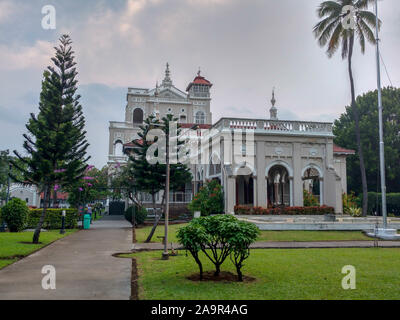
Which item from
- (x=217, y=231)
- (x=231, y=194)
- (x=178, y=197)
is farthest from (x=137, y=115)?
(x=217, y=231)

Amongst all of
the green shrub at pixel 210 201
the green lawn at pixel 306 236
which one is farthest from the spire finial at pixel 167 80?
the green lawn at pixel 306 236

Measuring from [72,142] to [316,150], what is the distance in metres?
16.8

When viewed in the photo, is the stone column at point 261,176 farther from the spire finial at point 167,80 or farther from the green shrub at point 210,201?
the spire finial at point 167,80

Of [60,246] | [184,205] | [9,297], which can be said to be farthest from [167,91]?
[9,297]

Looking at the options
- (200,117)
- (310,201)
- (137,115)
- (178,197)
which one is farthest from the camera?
(200,117)

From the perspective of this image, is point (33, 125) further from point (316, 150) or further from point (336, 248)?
point (316, 150)

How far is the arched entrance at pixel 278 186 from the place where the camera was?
93.9 ft

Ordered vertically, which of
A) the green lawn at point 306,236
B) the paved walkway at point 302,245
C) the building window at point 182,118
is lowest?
the paved walkway at point 302,245

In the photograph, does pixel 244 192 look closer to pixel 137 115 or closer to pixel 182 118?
pixel 182 118

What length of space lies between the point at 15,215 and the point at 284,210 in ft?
53.0

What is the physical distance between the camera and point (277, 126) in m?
24.9

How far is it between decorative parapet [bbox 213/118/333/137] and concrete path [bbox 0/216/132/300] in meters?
13.1

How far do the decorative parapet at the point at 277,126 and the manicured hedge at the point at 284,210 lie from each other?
17.3 ft

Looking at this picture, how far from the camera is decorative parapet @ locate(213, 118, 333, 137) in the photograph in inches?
946
